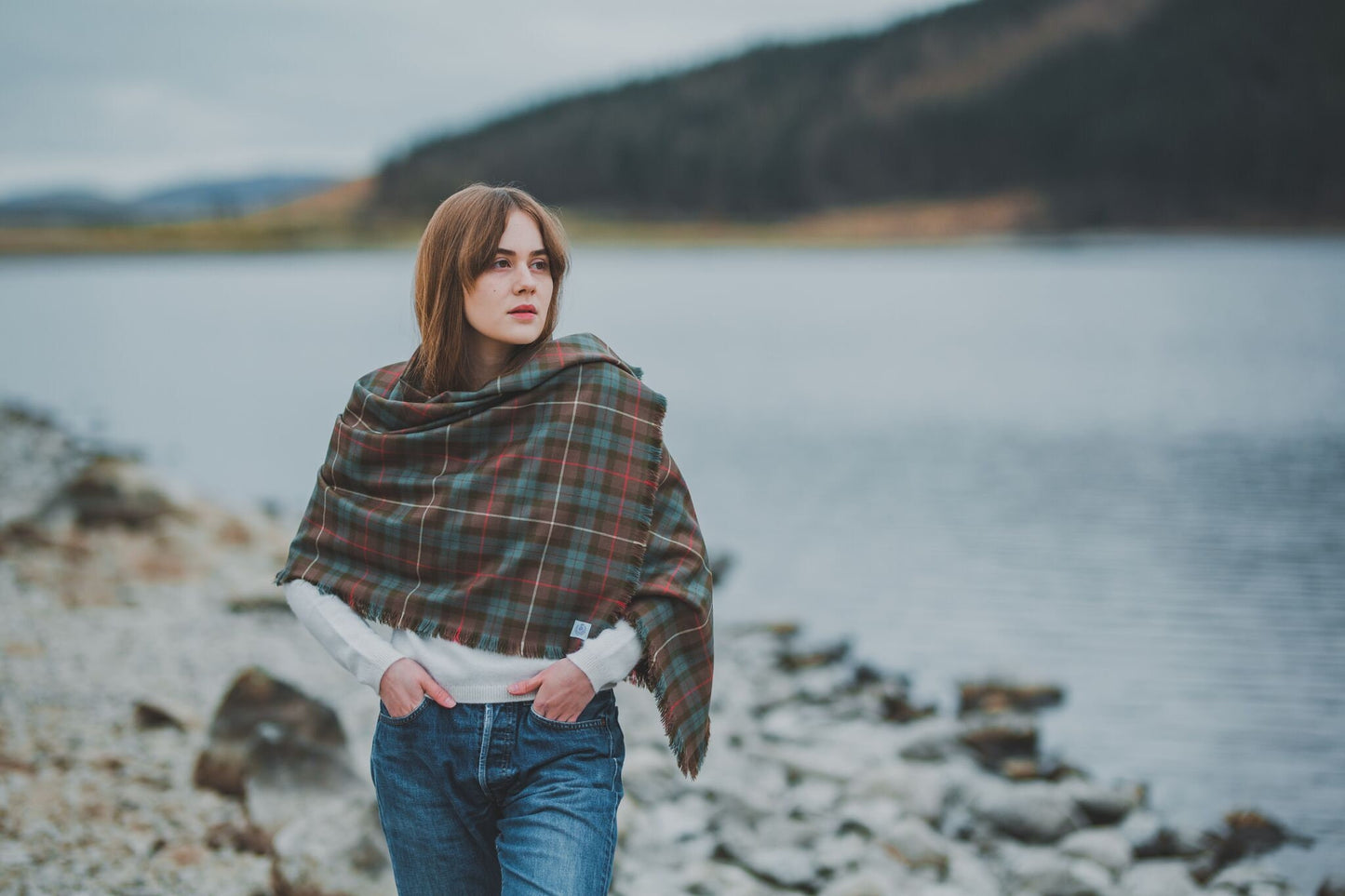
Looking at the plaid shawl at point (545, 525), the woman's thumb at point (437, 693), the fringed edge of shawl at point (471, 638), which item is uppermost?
the plaid shawl at point (545, 525)

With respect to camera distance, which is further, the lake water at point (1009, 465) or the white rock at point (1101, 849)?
the lake water at point (1009, 465)

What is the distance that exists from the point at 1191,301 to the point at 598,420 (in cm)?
4335

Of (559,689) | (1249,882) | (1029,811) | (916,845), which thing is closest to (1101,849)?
(1029,811)

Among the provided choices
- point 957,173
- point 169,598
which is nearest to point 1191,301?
point 169,598

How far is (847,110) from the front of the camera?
114125mm

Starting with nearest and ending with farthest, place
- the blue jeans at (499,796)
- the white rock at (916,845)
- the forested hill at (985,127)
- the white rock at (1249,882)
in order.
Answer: the blue jeans at (499,796) → the white rock at (916,845) → the white rock at (1249,882) → the forested hill at (985,127)

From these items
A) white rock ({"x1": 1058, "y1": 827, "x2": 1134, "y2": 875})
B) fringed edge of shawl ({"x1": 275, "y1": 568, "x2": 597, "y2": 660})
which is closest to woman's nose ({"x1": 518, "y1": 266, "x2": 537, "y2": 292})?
fringed edge of shawl ({"x1": 275, "y1": 568, "x2": 597, "y2": 660})

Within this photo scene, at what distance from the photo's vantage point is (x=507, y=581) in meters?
2.29

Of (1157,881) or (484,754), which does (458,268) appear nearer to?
(484,754)

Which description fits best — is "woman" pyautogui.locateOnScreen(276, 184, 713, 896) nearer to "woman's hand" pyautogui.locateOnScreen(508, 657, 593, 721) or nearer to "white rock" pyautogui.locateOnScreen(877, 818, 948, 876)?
"woman's hand" pyautogui.locateOnScreen(508, 657, 593, 721)

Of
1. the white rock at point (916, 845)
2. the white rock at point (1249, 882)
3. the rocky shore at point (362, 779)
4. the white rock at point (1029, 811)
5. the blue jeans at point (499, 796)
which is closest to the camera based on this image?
the blue jeans at point (499, 796)

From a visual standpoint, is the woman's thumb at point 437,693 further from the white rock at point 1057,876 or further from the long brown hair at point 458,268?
the white rock at point 1057,876

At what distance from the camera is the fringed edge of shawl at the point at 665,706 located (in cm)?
229

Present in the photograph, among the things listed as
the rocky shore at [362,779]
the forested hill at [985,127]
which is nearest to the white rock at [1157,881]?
the rocky shore at [362,779]
